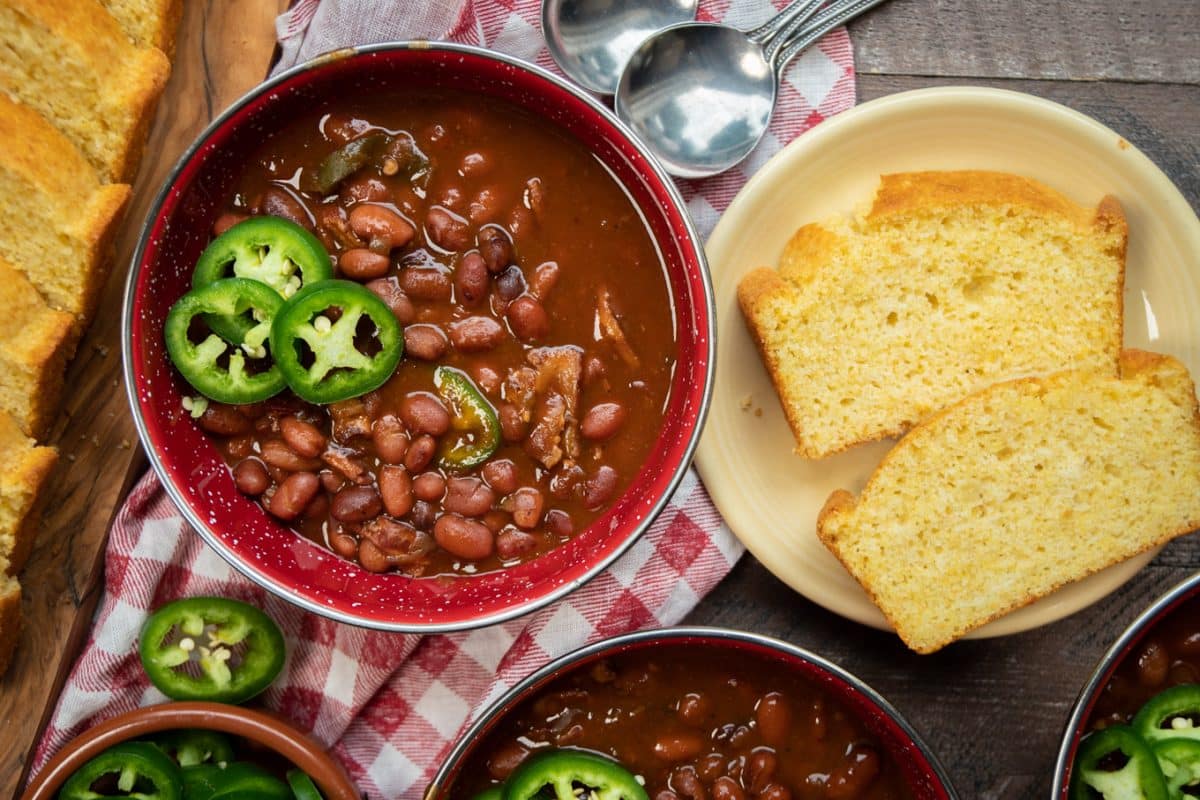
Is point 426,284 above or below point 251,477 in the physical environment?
above

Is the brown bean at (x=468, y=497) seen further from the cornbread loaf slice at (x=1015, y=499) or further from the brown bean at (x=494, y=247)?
the cornbread loaf slice at (x=1015, y=499)

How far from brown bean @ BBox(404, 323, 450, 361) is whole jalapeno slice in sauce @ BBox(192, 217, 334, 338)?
265 millimetres

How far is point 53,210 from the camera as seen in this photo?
9.96 feet

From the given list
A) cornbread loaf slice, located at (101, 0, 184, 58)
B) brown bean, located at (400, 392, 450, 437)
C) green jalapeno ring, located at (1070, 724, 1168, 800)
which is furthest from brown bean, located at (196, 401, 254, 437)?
green jalapeno ring, located at (1070, 724, 1168, 800)

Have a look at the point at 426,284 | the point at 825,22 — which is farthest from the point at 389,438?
the point at 825,22

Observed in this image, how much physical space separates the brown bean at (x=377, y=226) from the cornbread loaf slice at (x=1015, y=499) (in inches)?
58.0

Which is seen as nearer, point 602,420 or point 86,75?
point 602,420

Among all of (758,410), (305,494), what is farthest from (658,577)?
(305,494)

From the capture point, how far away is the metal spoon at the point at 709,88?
3.26 metres

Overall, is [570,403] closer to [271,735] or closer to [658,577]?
[658,577]

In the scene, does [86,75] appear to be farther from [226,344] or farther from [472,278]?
[472,278]

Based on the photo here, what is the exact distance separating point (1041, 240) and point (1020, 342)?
0.31 meters

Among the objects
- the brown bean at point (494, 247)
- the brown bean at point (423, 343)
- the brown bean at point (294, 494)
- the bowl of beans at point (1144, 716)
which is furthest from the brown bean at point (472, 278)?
the bowl of beans at point (1144, 716)

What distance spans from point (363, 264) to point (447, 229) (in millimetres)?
239
